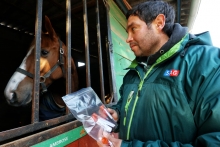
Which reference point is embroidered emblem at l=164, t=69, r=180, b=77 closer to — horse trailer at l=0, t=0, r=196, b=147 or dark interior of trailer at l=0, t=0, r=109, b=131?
horse trailer at l=0, t=0, r=196, b=147

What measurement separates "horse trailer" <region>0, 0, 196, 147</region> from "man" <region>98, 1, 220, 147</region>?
50 cm

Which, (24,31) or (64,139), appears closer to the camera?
(64,139)

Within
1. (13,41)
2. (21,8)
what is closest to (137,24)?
(21,8)

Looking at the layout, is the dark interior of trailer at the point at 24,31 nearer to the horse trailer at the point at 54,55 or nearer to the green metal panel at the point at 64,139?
the horse trailer at the point at 54,55

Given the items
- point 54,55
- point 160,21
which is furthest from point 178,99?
point 54,55

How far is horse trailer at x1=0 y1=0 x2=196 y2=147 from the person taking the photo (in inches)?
40.3

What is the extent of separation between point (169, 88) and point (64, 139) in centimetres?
93

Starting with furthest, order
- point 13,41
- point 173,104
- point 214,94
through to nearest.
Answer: point 13,41
point 173,104
point 214,94

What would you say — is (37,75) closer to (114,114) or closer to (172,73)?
(114,114)

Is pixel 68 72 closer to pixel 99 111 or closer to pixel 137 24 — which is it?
pixel 99 111

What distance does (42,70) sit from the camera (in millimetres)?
1790

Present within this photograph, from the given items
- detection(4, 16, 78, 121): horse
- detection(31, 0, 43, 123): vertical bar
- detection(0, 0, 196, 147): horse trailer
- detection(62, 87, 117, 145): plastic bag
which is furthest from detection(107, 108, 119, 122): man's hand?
detection(4, 16, 78, 121): horse

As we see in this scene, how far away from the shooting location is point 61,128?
114 centimetres

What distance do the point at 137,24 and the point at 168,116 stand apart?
691mm
